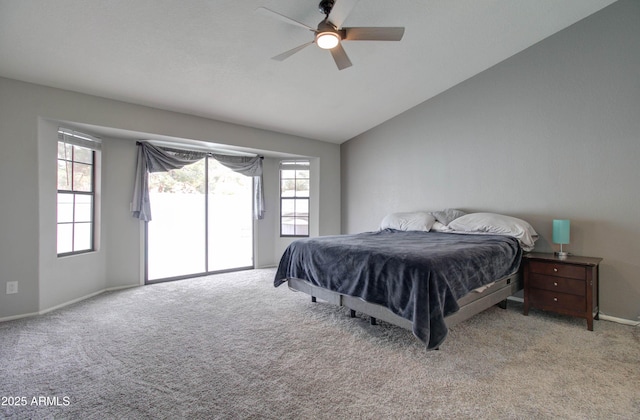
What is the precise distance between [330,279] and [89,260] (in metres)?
3.32

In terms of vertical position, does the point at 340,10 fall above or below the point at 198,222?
above

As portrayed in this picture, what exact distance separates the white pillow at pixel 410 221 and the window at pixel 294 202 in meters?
1.84

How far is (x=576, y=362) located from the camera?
2230mm

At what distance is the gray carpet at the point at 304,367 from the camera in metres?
1.74

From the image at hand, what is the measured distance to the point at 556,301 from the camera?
3.00 metres

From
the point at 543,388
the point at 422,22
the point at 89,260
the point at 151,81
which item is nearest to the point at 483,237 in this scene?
the point at 543,388

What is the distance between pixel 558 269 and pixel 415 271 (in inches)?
73.1

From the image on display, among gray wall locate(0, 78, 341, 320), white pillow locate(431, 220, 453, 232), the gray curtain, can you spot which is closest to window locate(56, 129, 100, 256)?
gray wall locate(0, 78, 341, 320)

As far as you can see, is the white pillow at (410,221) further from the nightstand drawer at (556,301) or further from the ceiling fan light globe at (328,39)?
the ceiling fan light globe at (328,39)

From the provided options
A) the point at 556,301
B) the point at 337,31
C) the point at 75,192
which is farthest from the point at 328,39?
the point at 75,192

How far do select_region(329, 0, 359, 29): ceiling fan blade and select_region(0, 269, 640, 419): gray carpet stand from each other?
2.55 metres

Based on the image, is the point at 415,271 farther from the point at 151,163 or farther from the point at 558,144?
the point at 151,163

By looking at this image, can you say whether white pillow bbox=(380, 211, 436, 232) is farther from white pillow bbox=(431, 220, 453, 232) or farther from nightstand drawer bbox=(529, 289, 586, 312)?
nightstand drawer bbox=(529, 289, 586, 312)

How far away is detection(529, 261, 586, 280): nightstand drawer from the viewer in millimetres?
2863
